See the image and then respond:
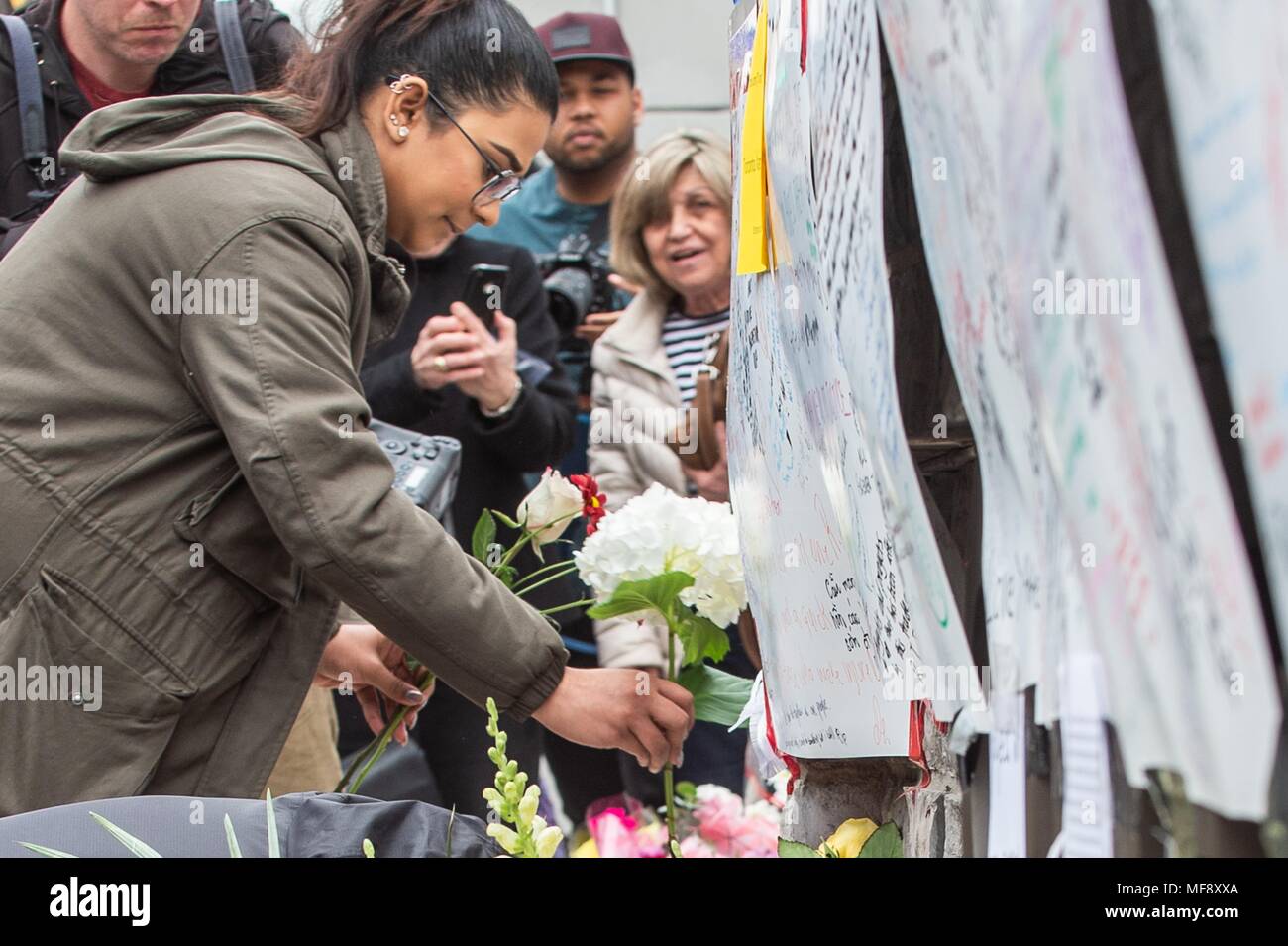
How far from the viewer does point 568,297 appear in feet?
8.20

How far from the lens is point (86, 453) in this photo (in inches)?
50.1

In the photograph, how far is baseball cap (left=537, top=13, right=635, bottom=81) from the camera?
2.51 metres

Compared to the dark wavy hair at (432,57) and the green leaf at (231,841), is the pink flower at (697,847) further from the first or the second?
the dark wavy hair at (432,57)

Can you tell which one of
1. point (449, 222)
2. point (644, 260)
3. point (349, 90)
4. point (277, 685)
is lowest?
point (277, 685)

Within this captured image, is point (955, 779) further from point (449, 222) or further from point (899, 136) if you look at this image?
point (449, 222)

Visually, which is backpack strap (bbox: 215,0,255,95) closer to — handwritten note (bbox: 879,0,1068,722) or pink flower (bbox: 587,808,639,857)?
pink flower (bbox: 587,808,639,857)

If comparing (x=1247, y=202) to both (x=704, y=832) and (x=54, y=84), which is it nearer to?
(x=704, y=832)

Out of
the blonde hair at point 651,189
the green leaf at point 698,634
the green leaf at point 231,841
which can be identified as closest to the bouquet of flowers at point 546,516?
the green leaf at point 698,634

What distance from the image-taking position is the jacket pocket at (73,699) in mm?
1246

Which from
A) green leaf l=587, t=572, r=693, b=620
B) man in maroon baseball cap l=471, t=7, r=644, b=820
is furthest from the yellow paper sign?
man in maroon baseball cap l=471, t=7, r=644, b=820

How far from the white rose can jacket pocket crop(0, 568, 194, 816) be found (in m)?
0.34

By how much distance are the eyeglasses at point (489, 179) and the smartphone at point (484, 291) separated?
0.74 m
